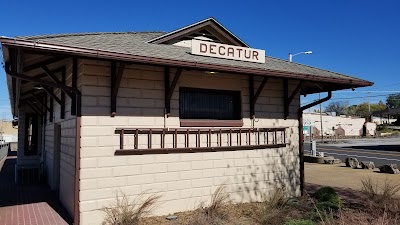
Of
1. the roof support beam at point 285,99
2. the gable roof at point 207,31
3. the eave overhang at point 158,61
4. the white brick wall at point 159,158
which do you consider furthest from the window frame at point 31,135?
the roof support beam at point 285,99

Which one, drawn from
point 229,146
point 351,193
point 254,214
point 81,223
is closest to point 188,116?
point 229,146

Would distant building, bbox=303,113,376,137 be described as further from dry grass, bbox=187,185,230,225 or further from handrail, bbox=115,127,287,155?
dry grass, bbox=187,185,230,225

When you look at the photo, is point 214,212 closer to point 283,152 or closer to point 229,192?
point 229,192

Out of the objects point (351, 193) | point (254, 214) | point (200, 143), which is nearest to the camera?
point (254, 214)

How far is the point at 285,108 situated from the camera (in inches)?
361

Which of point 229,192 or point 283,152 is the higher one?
point 283,152

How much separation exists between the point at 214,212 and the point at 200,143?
5.11 feet

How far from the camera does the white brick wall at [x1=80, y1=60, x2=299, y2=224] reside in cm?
634

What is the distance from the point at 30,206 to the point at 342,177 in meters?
11.6

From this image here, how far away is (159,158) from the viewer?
23.2 feet

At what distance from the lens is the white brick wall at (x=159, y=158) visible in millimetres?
6340

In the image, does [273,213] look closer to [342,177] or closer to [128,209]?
[128,209]

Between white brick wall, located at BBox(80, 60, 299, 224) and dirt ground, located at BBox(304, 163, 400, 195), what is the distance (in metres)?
3.92

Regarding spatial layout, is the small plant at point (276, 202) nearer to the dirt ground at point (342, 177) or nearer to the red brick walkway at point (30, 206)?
the red brick walkway at point (30, 206)
